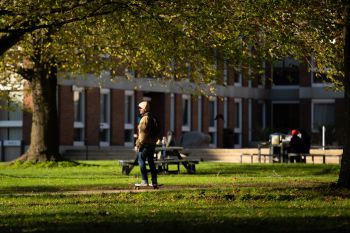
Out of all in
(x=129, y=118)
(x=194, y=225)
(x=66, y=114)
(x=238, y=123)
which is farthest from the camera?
(x=238, y=123)

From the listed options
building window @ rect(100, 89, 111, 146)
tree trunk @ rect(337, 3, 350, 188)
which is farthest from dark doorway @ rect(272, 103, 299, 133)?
tree trunk @ rect(337, 3, 350, 188)

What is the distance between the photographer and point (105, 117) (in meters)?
55.7

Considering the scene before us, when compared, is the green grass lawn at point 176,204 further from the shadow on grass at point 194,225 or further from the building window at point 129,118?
the building window at point 129,118

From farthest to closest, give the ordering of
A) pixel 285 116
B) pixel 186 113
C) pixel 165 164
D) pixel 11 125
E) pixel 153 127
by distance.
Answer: pixel 285 116 < pixel 186 113 < pixel 11 125 < pixel 165 164 < pixel 153 127

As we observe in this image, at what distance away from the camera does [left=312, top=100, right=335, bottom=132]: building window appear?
64.8 meters

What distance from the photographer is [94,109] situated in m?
54.2

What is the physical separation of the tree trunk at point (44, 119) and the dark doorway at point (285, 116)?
32.1 metres

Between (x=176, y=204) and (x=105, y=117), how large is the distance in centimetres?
3912

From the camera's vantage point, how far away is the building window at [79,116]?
53062mm

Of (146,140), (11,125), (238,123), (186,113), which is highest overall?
(186,113)

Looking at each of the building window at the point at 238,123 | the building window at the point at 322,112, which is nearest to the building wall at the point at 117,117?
the building window at the point at 238,123

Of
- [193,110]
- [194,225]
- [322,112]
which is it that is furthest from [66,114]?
[194,225]

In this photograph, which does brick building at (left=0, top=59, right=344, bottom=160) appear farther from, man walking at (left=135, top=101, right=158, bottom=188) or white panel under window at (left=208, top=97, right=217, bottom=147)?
man walking at (left=135, top=101, right=158, bottom=188)

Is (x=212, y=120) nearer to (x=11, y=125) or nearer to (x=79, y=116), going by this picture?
(x=79, y=116)
